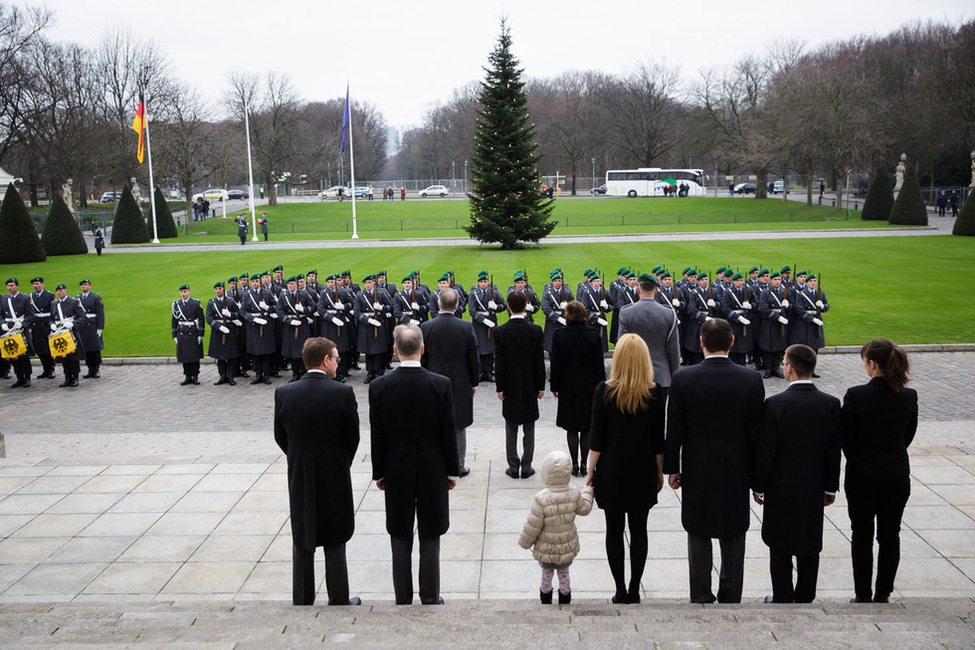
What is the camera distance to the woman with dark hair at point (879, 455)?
5.71m

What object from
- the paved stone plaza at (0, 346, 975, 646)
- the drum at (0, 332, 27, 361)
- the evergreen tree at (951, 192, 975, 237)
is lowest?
the paved stone plaza at (0, 346, 975, 646)

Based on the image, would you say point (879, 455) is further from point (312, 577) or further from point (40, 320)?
point (40, 320)

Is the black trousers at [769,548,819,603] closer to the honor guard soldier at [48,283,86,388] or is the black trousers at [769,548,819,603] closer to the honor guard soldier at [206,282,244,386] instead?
the honor guard soldier at [206,282,244,386]

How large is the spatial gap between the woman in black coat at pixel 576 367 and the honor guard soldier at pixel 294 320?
7.66 metres

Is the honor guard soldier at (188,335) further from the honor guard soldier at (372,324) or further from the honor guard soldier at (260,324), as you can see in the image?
the honor guard soldier at (372,324)

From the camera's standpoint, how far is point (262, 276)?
15.8m

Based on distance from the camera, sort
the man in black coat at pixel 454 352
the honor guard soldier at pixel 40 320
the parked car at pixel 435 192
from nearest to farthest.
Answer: the man in black coat at pixel 454 352, the honor guard soldier at pixel 40 320, the parked car at pixel 435 192

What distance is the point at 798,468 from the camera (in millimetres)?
5613

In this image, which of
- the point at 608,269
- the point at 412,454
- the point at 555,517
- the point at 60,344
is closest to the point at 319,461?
the point at 412,454

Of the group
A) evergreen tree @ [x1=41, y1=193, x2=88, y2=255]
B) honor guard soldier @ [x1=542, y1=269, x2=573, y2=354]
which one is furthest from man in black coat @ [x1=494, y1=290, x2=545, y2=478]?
evergreen tree @ [x1=41, y1=193, x2=88, y2=255]

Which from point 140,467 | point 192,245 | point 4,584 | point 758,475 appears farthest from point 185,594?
point 192,245

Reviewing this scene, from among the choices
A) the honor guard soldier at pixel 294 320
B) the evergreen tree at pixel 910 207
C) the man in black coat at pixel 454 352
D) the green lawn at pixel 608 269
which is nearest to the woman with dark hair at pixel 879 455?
the man in black coat at pixel 454 352

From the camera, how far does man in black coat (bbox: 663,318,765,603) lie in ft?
18.5

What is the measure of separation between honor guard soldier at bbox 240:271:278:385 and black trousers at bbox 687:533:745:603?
10737mm
